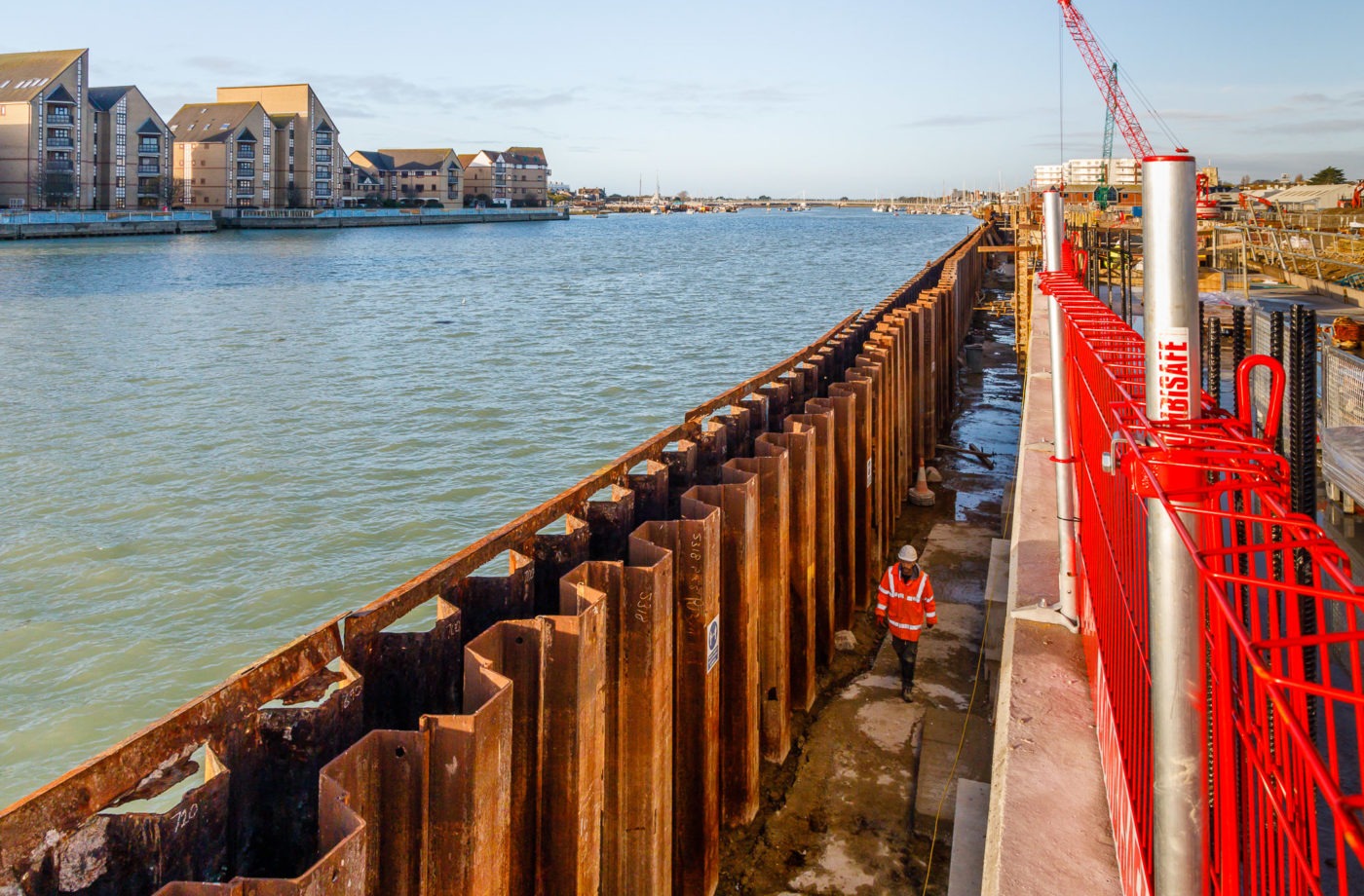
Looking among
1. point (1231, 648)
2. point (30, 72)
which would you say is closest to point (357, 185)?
point (30, 72)

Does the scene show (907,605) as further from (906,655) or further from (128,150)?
(128,150)

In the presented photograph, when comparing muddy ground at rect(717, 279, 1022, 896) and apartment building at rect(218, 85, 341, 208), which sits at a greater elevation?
apartment building at rect(218, 85, 341, 208)

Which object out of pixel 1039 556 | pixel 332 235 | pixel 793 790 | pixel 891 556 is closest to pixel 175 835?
pixel 793 790

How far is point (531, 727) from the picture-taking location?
Answer: 4922 millimetres

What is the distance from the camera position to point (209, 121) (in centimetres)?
13750

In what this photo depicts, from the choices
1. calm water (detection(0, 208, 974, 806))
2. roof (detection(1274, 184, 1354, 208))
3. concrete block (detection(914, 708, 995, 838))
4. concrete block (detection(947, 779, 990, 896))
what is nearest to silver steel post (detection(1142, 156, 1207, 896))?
concrete block (detection(947, 779, 990, 896))

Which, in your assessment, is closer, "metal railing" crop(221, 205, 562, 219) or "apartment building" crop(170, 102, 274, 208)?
"apartment building" crop(170, 102, 274, 208)

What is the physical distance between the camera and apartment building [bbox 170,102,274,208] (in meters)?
134

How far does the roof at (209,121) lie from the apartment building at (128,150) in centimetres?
713

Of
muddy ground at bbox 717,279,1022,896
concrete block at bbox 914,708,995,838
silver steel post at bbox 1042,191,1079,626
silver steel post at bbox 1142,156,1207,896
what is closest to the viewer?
silver steel post at bbox 1142,156,1207,896

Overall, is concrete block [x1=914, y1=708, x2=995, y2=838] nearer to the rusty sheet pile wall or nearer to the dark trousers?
the dark trousers

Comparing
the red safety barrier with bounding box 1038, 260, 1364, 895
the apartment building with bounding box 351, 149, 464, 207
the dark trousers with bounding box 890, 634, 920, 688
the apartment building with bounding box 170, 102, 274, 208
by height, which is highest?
the apartment building with bounding box 351, 149, 464, 207

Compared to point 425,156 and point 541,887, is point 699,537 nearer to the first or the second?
point 541,887

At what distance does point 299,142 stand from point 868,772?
156 meters
